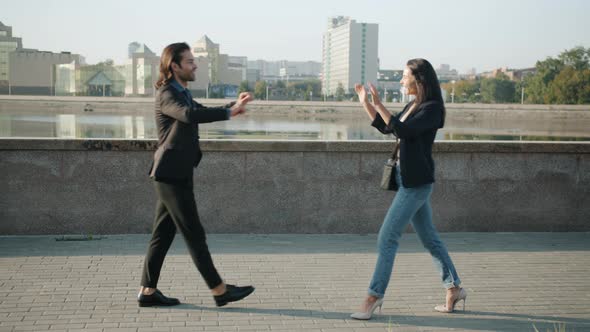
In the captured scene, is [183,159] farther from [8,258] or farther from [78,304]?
[8,258]

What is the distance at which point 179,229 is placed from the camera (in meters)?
4.87

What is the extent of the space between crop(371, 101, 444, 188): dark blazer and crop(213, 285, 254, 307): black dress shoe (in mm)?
1327

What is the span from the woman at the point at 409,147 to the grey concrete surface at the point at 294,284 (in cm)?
35

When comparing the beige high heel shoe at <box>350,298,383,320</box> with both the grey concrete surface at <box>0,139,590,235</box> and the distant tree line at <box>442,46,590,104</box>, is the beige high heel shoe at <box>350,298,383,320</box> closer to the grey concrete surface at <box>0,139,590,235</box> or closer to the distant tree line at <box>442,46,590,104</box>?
the grey concrete surface at <box>0,139,590,235</box>

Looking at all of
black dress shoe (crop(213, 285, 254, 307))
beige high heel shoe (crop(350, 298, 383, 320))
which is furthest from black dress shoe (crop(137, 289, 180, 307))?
beige high heel shoe (crop(350, 298, 383, 320))

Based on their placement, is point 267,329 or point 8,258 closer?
point 267,329

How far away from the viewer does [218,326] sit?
447cm

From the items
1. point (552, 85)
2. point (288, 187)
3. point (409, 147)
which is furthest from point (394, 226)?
point (552, 85)

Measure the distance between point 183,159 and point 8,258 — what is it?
7.94 feet

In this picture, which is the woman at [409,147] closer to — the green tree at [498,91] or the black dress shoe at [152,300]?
the black dress shoe at [152,300]

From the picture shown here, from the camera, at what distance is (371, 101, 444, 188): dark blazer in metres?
4.55

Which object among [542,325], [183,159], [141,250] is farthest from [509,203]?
[183,159]

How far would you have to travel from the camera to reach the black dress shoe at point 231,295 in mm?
4891

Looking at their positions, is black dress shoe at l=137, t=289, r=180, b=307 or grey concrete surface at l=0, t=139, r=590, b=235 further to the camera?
grey concrete surface at l=0, t=139, r=590, b=235
